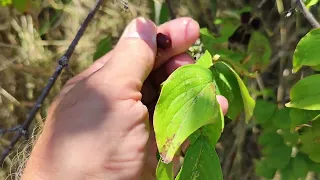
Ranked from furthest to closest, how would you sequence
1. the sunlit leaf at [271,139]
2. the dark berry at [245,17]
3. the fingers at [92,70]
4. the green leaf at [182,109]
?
the dark berry at [245,17]
the sunlit leaf at [271,139]
the fingers at [92,70]
the green leaf at [182,109]

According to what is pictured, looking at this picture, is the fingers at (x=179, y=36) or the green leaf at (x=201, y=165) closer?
the green leaf at (x=201, y=165)

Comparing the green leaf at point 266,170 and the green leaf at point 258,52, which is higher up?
the green leaf at point 258,52

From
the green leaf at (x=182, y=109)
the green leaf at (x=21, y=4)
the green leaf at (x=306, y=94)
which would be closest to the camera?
the green leaf at (x=182, y=109)

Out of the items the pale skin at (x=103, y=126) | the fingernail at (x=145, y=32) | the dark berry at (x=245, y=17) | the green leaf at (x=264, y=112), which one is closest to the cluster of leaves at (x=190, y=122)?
the pale skin at (x=103, y=126)

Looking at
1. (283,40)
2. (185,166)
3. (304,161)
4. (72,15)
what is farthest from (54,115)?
(72,15)

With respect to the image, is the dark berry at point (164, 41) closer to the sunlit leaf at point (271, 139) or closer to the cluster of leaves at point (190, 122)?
the cluster of leaves at point (190, 122)

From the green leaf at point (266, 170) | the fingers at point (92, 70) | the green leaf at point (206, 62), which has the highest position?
the green leaf at point (206, 62)

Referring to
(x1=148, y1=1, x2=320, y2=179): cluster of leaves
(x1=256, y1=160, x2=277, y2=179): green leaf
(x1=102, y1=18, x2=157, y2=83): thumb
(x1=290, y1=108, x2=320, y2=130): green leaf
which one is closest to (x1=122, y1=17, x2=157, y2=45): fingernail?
(x1=102, y1=18, x2=157, y2=83): thumb
